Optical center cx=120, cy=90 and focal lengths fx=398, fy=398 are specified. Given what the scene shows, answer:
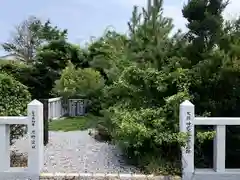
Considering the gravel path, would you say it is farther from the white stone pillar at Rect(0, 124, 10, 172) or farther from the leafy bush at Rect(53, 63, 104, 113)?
the leafy bush at Rect(53, 63, 104, 113)

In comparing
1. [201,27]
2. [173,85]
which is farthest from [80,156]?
[201,27]

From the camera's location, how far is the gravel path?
6602 mm

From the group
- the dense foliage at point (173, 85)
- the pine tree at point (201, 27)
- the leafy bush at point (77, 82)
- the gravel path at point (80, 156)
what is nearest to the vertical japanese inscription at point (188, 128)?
the dense foliage at point (173, 85)

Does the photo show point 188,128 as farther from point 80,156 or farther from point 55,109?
point 55,109

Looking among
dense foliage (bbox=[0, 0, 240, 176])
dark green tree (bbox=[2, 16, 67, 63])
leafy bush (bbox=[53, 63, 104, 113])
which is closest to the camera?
dense foliage (bbox=[0, 0, 240, 176])

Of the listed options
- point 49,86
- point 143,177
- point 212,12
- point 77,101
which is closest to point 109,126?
point 143,177

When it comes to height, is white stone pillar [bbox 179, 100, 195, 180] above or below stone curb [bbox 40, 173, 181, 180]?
above

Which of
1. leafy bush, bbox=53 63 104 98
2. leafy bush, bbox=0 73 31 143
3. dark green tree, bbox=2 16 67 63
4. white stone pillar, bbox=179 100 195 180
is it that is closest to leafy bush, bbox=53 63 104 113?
leafy bush, bbox=53 63 104 98

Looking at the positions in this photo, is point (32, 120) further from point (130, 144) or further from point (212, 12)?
point (212, 12)

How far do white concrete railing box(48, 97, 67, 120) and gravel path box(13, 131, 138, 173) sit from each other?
4.69 metres

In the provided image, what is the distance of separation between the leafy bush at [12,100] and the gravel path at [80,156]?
81 cm

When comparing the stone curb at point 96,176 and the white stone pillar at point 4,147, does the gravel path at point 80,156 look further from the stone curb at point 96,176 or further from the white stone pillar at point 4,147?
the white stone pillar at point 4,147

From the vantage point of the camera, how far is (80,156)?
7.46 m

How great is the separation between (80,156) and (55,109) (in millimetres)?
7912
